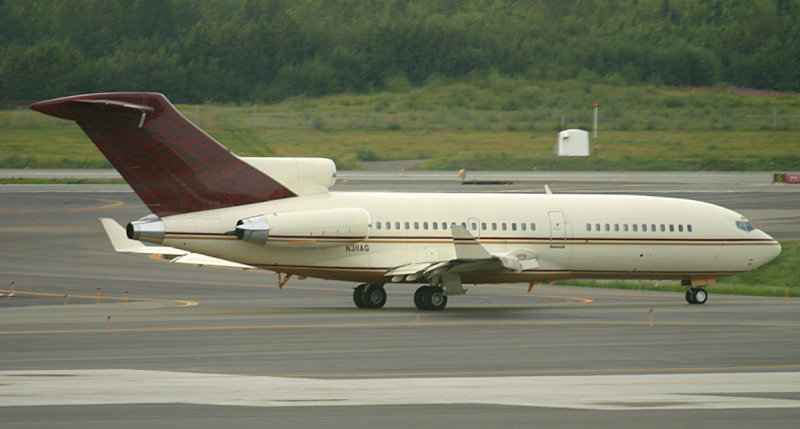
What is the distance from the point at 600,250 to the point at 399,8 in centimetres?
9248

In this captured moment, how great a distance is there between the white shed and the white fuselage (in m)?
45.0

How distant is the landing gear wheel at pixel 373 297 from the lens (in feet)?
93.4

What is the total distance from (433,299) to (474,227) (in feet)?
7.36

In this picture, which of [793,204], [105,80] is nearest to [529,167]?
[793,204]

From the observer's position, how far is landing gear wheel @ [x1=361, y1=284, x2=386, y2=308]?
93.4 feet

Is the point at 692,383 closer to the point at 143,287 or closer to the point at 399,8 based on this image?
the point at 143,287

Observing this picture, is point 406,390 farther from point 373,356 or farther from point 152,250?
point 152,250

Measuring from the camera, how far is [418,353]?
20266mm

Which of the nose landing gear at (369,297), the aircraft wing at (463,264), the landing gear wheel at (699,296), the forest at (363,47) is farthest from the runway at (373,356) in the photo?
the forest at (363,47)

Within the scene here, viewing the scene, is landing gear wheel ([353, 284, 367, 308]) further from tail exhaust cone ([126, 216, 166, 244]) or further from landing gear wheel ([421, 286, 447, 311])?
tail exhaust cone ([126, 216, 166, 244])

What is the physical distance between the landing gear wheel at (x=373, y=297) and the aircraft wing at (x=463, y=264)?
1.19m

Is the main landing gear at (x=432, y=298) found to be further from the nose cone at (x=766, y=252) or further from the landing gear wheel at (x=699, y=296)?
the nose cone at (x=766, y=252)

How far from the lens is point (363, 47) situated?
10469cm

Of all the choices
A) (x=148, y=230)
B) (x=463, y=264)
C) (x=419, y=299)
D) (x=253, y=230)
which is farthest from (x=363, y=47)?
(x=148, y=230)
